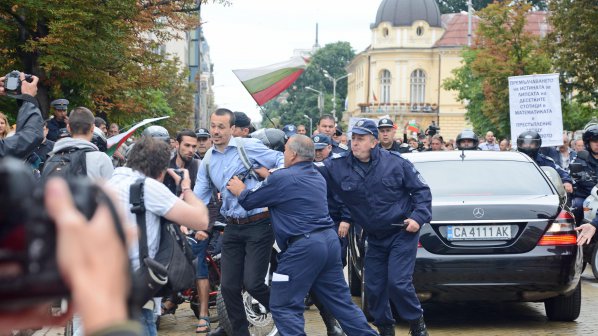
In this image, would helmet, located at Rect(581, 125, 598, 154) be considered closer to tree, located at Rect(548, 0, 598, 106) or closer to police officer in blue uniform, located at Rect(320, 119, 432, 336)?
police officer in blue uniform, located at Rect(320, 119, 432, 336)

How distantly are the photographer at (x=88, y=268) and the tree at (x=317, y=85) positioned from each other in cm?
12466

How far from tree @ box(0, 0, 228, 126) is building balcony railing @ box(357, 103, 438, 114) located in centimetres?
9377

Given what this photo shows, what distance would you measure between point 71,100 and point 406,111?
95154 millimetres

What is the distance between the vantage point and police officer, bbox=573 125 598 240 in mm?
12777

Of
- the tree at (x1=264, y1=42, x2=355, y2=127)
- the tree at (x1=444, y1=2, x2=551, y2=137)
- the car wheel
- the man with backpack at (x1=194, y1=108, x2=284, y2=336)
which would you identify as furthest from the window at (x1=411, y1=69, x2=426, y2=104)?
the man with backpack at (x1=194, y1=108, x2=284, y2=336)

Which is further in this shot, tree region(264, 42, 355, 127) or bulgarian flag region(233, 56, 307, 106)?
tree region(264, 42, 355, 127)

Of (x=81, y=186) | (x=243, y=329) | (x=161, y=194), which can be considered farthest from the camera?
(x=243, y=329)

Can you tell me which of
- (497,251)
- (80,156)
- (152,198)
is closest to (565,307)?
(497,251)

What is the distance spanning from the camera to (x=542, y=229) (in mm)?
8852

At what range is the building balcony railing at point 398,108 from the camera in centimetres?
11138

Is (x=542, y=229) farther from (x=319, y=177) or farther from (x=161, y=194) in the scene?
(x=161, y=194)

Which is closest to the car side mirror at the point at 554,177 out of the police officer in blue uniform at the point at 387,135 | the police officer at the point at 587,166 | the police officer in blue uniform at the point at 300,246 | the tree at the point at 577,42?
the police officer at the point at 587,166

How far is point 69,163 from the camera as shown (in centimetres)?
660

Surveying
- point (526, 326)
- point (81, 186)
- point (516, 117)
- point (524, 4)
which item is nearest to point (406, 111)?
point (524, 4)
